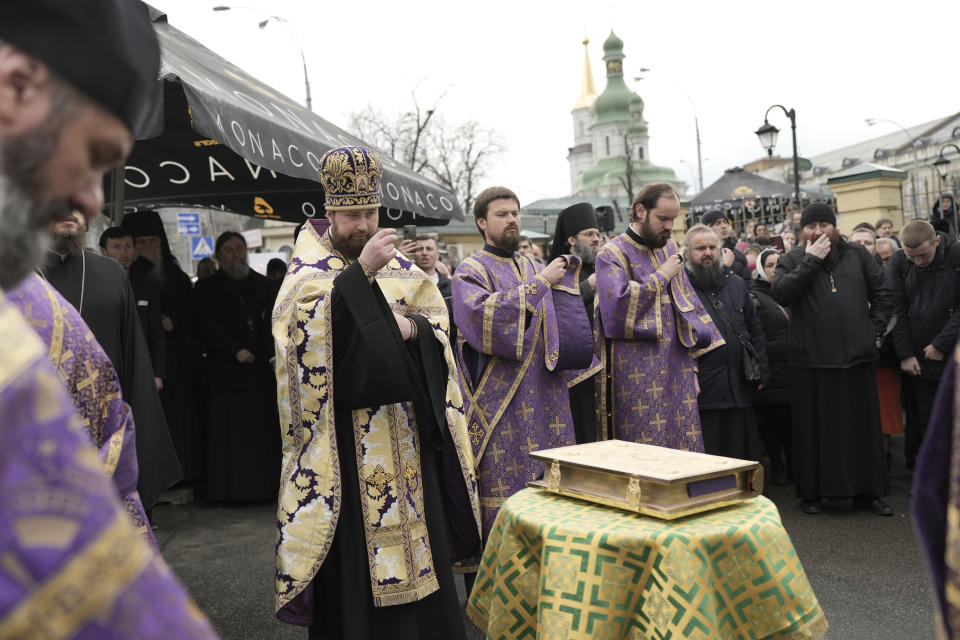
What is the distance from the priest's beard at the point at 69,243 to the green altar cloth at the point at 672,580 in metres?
2.25

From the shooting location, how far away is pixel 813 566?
483 cm

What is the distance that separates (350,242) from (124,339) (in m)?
1.07

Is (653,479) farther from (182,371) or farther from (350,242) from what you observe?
(182,371)

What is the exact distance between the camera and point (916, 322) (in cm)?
638

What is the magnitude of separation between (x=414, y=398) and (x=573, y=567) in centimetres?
119

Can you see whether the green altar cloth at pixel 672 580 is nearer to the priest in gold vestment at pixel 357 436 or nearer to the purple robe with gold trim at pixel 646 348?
the priest in gold vestment at pixel 357 436

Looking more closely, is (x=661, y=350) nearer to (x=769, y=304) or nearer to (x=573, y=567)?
(x=769, y=304)

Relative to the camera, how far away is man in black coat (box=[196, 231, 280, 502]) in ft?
23.6

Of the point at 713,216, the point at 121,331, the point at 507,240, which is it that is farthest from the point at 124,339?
the point at 713,216

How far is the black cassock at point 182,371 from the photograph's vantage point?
712 cm

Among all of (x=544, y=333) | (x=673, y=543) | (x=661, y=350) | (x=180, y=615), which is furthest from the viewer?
(x=661, y=350)

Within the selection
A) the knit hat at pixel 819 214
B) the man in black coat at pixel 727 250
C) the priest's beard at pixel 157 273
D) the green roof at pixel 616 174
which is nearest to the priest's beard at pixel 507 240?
the knit hat at pixel 819 214

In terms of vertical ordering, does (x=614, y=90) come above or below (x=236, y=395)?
above

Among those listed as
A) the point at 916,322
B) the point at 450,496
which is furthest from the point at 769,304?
the point at 450,496
